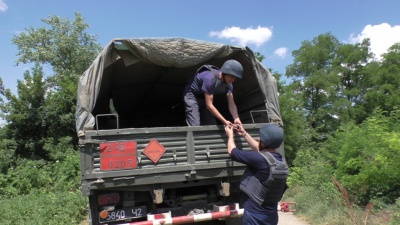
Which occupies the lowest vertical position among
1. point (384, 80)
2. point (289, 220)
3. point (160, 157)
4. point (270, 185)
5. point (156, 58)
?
point (289, 220)

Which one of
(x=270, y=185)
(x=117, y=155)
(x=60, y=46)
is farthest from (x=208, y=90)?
(x=60, y=46)

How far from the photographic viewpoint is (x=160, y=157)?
13.7 ft

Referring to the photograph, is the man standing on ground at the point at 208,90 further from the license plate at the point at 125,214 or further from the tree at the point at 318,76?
the tree at the point at 318,76

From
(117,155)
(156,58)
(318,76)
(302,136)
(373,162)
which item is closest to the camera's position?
(117,155)

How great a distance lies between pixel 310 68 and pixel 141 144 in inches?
1204

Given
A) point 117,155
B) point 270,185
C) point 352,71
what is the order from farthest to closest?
point 352,71
point 117,155
point 270,185

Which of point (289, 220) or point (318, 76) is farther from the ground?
point (318, 76)

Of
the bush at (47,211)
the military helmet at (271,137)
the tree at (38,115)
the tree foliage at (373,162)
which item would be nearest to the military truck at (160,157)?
the military helmet at (271,137)

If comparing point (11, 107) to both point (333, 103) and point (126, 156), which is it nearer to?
point (126, 156)

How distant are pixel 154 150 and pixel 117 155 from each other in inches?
17.3

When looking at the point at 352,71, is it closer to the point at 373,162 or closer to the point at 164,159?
the point at 373,162

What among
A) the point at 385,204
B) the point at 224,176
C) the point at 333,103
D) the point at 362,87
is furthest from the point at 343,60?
the point at 224,176

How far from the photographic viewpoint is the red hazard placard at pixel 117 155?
398 cm

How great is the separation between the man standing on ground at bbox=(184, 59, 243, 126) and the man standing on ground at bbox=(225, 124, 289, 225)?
116 cm
